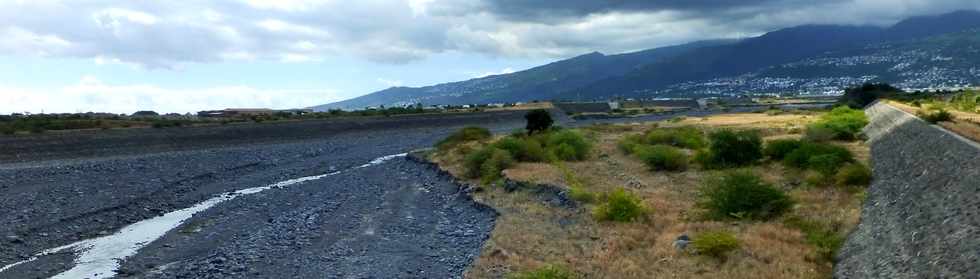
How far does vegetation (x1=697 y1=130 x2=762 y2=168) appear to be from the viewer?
35281 millimetres

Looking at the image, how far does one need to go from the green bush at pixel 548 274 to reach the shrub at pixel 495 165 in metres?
18.0

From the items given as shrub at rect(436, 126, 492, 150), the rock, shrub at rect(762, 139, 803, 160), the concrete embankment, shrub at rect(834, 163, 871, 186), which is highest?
the concrete embankment

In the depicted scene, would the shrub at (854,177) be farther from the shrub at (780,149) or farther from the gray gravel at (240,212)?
the gray gravel at (240,212)

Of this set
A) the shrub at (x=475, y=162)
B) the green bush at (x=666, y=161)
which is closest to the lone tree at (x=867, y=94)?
the green bush at (x=666, y=161)

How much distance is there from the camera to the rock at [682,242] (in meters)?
17.7

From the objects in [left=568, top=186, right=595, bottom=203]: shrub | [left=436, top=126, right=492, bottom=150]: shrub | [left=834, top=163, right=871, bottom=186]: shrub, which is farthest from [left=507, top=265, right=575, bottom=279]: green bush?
[left=436, top=126, right=492, bottom=150]: shrub

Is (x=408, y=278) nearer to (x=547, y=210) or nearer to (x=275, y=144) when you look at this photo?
(x=547, y=210)

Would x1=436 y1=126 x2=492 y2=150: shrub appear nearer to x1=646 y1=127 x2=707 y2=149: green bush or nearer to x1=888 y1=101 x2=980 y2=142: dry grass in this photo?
x1=646 y1=127 x2=707 y2=149: green bush

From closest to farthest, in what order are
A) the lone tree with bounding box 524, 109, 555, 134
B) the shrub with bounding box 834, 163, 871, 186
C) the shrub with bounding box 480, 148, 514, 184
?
the shrub with bounding box 834, 163, 871, 186 < the shrub with bounding box 480, 148, 514, 184 < the lone tree with bounding box 524, 109, 555, 134

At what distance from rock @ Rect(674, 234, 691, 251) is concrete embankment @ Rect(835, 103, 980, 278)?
3.36 meters

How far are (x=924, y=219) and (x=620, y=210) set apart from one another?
912 centimetres

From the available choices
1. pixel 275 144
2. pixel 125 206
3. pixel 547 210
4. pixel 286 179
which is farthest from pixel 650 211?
pixel 275 144

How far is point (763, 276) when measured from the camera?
48.0ft

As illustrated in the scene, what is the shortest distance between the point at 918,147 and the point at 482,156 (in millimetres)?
20104
